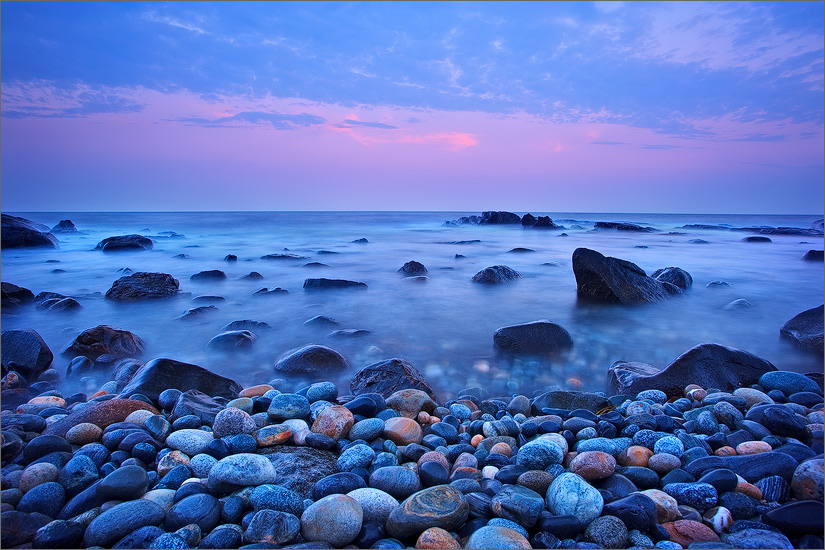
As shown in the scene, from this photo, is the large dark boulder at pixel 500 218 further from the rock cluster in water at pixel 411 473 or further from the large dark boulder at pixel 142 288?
the rock cluster in water at pixel 411 473

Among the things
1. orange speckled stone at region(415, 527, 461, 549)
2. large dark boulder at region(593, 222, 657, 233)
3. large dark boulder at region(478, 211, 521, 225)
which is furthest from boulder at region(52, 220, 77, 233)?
large dark boulder at region(593, 222, 657, 233)

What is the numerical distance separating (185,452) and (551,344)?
363cm

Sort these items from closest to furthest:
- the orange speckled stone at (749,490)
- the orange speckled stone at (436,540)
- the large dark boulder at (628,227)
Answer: the orange speckled stone at (436,540), the orange speckled stone at (749,490), the large dark boulder at (628,227)

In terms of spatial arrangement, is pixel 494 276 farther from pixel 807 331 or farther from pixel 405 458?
pixel 405 458

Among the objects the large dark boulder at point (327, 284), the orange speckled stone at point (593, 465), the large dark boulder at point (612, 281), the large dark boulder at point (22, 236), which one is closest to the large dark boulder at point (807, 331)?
the large dark boulder at point (612, 281)

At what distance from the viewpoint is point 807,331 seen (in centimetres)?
466

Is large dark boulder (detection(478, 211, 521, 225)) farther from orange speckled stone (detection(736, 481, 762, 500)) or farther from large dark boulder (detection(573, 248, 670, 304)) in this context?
orange speckled stone (detection(736, 481, 762, 500))

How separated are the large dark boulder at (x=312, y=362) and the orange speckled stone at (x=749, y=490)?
3.15 metres

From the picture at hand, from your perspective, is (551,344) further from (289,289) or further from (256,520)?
(289,289)

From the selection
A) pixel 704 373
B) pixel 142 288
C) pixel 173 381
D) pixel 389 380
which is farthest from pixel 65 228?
pixel 704 373

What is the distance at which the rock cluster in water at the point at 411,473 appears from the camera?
167 centimetres

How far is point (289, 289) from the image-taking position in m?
8.00

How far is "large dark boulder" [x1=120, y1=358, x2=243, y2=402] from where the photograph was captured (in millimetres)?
3121

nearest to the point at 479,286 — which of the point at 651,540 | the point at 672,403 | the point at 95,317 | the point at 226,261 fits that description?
the point at 672,403
